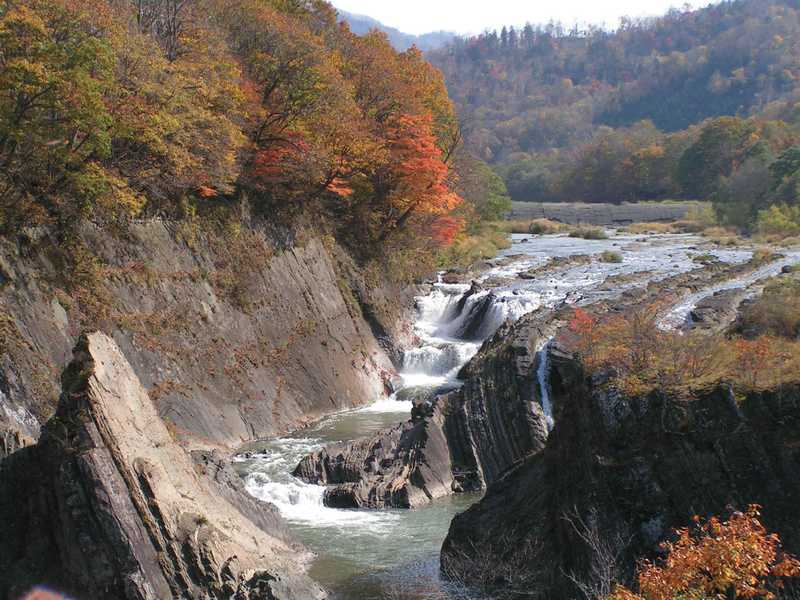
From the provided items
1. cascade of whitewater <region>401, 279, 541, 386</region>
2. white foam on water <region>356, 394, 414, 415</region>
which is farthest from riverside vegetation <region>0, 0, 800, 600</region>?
white foam on water <region>356, 394, 414, 415</region>

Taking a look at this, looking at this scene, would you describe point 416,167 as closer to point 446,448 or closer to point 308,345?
point 308,345

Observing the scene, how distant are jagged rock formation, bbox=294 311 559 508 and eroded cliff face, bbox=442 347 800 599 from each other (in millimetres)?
4458

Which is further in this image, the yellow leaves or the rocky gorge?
the yellow leaves

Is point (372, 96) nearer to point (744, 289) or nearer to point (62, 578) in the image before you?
point (744, 289)

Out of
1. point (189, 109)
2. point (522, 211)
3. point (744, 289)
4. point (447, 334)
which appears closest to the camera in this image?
point (189, 109)

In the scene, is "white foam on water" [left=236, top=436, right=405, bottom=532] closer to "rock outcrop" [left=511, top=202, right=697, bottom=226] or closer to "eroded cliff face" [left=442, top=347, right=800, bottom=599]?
"eroded cliff face" [left=442, top=347, right=800, bottom=599]

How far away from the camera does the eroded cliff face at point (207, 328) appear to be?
57.0ft

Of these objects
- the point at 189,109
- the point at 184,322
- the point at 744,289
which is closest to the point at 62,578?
the point at 184,322

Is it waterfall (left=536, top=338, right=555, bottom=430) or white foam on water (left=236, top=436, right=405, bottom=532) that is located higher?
waterfall (left=536, top=338, right=555, bottom=430)

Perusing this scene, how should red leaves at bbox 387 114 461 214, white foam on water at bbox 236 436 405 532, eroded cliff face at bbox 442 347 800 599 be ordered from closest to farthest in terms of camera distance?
eroded cliff face at bbox 442 347 800 599
white foam on water at bbox 236 436 405 532
red leaves at bbox 387 114 461 214

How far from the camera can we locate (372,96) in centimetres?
3600

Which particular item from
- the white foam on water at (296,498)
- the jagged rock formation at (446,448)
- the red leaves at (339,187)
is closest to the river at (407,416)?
the white foam on water at (296,498)

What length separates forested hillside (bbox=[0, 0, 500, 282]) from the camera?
17172mm

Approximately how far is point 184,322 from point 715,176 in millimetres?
75119
